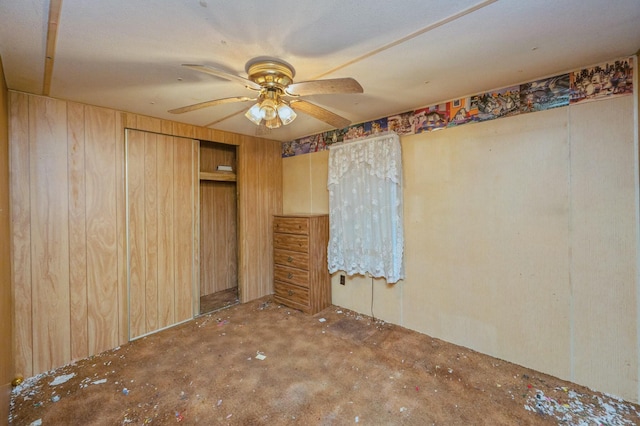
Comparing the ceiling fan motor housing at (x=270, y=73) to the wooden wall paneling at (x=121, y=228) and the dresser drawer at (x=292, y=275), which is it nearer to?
the wooden wall paneling at (x=121, y=228)

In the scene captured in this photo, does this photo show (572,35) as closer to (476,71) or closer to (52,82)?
(476,71)

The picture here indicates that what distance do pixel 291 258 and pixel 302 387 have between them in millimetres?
1561

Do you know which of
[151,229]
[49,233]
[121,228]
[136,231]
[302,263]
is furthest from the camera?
[302,263]

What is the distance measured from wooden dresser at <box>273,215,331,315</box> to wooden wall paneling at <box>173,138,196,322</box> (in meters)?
1.01

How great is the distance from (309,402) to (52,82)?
285 centimetres

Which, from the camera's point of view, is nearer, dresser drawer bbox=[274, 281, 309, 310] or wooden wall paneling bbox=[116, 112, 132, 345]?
wooden wall paneling bbox=[116, 112, 132, 345]

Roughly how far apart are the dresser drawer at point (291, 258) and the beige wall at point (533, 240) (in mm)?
1068

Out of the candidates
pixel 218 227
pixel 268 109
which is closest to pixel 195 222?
pixel 218 227

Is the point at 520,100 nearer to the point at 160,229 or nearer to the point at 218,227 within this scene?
the point at 160,229

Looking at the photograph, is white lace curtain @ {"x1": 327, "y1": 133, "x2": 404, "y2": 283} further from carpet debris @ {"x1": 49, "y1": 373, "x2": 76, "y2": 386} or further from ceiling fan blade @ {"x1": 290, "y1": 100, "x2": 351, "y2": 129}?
carpet debris @ {"x1": 49, "y1": 373, "x2": 76, "y2": 386}

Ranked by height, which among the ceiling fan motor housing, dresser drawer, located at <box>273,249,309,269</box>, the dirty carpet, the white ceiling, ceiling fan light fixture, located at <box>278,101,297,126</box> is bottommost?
the dirty carpet

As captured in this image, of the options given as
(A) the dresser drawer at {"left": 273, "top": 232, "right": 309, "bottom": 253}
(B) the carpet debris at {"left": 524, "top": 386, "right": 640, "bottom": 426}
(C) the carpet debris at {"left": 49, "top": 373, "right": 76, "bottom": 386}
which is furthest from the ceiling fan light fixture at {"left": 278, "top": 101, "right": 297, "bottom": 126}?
(C) the carpet debris at {"left": 49, "top": 373, "right": 76, "bottom": 386}

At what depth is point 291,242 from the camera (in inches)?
129

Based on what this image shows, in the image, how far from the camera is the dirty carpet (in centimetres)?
162
